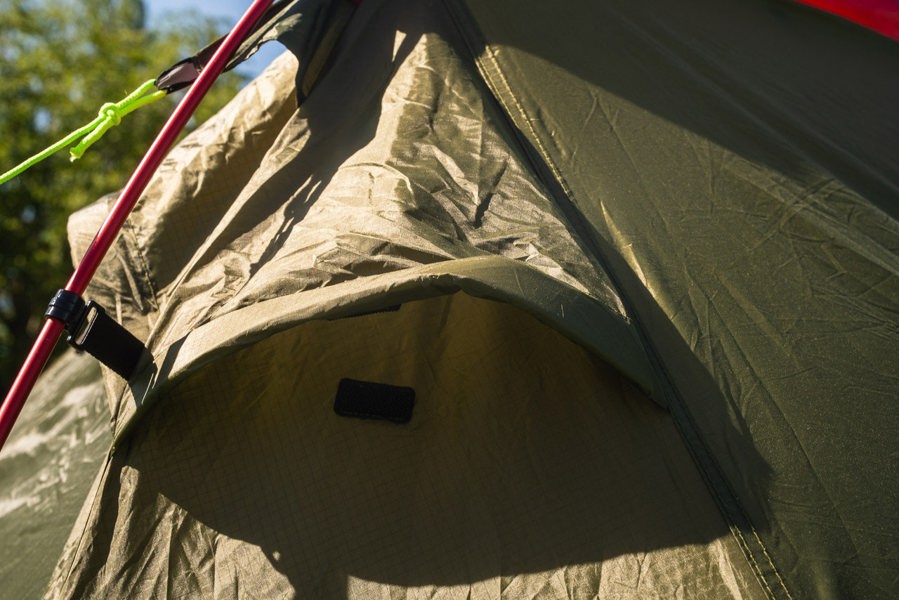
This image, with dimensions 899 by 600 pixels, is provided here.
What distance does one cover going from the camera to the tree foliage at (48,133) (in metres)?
8.46

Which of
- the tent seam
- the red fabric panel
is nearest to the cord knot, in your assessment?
the tent seam

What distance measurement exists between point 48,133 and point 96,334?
854 cm

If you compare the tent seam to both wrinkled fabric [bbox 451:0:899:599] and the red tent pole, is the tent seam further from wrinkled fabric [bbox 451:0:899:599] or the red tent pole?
the red tent pole

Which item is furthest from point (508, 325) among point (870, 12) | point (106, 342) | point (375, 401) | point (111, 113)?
→ point (870, 12)

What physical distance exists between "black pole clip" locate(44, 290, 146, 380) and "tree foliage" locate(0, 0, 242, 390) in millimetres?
7748

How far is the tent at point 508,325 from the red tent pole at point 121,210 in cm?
9

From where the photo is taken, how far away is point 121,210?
1383mm

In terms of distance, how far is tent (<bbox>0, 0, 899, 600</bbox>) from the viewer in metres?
1.19

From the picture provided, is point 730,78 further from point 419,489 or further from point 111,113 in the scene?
point 111,113

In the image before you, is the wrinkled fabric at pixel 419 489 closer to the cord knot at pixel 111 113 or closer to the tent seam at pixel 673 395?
the tent seam at pixel 673 395

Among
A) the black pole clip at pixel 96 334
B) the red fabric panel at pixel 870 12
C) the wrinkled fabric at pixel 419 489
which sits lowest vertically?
the wrinkled fabric at pixel 419 489

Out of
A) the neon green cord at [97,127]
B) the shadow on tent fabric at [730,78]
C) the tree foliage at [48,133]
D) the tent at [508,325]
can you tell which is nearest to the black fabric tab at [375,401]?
the tent at [508,325]

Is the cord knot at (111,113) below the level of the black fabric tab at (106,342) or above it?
above

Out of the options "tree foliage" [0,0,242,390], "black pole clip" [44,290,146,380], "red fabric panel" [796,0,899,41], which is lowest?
"black pole clip" [44,290,146,380]
